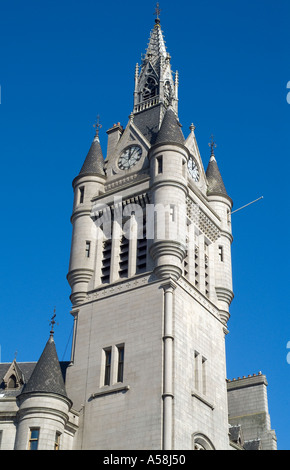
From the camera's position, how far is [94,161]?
5459 cm

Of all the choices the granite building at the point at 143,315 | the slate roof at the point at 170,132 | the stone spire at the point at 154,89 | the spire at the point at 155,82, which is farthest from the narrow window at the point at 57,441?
the spire at the point at 155,82

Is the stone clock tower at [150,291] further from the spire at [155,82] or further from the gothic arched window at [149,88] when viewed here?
the gothic arched window at [149,88]

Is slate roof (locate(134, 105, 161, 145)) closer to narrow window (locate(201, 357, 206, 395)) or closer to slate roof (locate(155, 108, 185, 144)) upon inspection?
slate roof (locate(155, 108, 185, 144))

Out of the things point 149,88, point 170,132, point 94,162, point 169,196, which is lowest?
point 169,196

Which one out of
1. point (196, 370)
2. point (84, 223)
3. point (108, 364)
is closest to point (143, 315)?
point (108, 364)

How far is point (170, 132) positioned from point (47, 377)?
18337 mm

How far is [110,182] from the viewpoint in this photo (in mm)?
53219

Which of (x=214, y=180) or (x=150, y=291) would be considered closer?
(x=150, y=291)

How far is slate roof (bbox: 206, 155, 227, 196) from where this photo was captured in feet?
183

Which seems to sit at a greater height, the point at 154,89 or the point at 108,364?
the point at 154,89

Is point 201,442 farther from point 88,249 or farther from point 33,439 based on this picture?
point 88,249

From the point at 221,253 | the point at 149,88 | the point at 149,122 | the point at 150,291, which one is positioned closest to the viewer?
the point at 150,291

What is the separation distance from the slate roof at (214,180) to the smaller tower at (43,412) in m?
19.6

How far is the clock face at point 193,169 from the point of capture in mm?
53781
